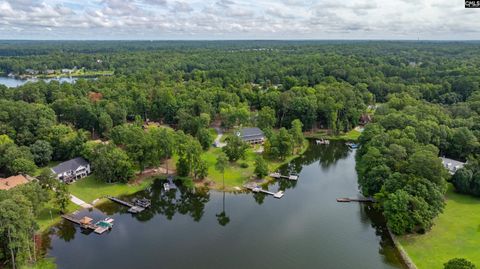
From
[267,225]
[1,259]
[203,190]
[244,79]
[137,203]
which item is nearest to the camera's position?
[1,259]

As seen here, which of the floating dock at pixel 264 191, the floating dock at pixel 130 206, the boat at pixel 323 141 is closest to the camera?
the floating dock at pixel 130 206

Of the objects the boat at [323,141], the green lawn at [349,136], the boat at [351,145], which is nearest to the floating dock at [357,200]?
the boat at [351,145]

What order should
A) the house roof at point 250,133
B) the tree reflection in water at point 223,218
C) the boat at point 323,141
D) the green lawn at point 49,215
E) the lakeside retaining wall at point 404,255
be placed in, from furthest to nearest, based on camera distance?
the boat at point 323,141
the house roof at point 250,133
the tree reflection in water at point 223,218
the green lawn at point 49,215
the lakeside retaining wall at point 404,255

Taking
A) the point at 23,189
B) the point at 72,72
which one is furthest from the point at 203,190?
the point at 72,72

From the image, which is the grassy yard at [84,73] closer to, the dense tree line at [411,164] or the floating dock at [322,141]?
the floating dock at [322,141]

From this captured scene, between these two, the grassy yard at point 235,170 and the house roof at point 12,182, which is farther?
the grassy yard at point 235,170

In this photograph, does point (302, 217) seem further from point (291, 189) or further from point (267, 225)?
point (291, 189)

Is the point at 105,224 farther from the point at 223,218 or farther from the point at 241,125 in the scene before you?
the point at 241,125
